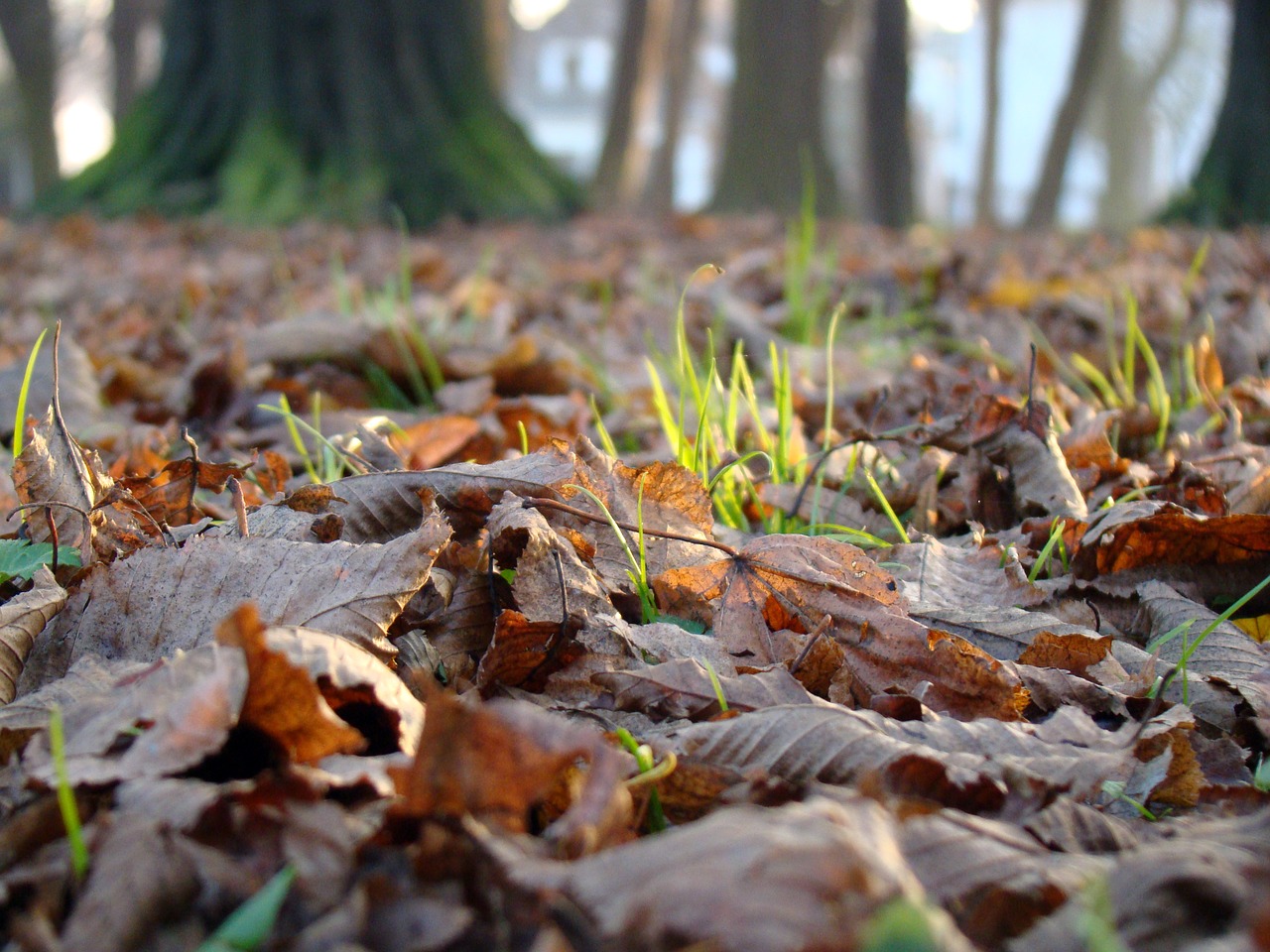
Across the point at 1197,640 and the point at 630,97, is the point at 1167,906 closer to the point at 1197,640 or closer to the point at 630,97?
the point at 1197,640

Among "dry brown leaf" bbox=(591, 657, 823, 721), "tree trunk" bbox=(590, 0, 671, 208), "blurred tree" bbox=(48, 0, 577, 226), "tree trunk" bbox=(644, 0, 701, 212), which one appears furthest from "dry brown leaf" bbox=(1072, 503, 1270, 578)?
"tree trunk" bbox=(644, 0, 701, 212)

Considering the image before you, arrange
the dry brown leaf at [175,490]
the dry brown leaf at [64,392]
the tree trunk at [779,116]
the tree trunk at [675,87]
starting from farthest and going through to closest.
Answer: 1. the tree trunk at [675,87]
2. the tree trunk at [779,116]
3. the dry brown leaf at [64,392]
4. the dry brown leaf at [175,490]

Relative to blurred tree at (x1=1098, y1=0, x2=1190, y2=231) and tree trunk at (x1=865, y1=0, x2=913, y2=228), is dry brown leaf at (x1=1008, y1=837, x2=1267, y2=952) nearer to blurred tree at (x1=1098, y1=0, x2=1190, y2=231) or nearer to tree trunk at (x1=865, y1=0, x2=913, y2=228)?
tree trunk at (x1=865, y1=0, x2=913, y2=228)

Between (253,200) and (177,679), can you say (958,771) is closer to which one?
(177,679)

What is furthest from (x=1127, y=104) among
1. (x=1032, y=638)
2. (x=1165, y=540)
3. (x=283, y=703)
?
(x=283, y=703)

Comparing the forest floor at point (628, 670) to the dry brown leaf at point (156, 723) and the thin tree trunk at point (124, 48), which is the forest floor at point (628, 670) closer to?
the dry brown leaf at point (156, 723)

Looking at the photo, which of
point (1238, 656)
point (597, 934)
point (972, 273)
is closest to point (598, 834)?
point (597, 934)

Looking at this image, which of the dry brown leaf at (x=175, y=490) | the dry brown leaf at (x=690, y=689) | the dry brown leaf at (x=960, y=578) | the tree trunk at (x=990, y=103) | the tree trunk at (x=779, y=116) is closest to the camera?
the dry brown leaf at (x=690, y=689)

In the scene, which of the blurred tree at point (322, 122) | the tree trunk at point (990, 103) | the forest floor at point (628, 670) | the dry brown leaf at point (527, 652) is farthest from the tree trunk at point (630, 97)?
the dry brown leaf at point (527, 652)
